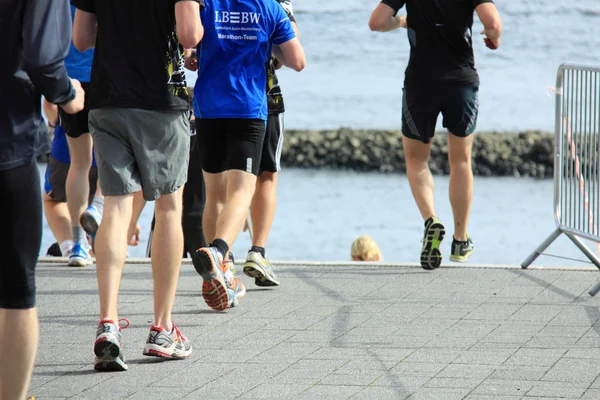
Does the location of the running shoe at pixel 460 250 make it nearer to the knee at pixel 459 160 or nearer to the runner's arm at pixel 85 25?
the knee at pixel 459 160

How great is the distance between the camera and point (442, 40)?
23.8 ft

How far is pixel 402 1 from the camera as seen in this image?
7.48 meters

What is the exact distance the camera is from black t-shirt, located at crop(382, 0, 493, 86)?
7.23 m

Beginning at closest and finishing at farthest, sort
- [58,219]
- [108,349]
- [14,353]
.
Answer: [14,353], [108,349], [58,219]

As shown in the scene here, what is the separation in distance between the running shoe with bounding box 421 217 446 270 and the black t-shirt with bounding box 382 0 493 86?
3.09ft

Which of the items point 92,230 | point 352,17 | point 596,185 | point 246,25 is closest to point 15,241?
point 246,25

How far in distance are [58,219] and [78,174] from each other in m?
0.94

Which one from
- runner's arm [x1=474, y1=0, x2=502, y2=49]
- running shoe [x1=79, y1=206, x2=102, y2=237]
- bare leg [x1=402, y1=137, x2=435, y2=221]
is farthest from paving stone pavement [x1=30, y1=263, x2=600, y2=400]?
runner's arm [x1=474, y1=0, x2=502, y2=49]

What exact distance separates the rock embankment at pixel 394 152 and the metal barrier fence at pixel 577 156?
26113 mm

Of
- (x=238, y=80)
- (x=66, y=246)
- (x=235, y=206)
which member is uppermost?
(x=238, y=80)

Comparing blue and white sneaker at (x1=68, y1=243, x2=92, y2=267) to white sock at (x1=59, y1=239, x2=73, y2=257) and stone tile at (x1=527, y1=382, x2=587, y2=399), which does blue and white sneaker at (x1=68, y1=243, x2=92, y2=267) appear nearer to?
white sock at (x1=59, y1=239, x2=73, y2=257)

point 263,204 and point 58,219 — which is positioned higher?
point 263,204

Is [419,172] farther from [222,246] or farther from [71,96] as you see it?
[71,96]

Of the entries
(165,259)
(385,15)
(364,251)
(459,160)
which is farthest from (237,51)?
(364,251)
